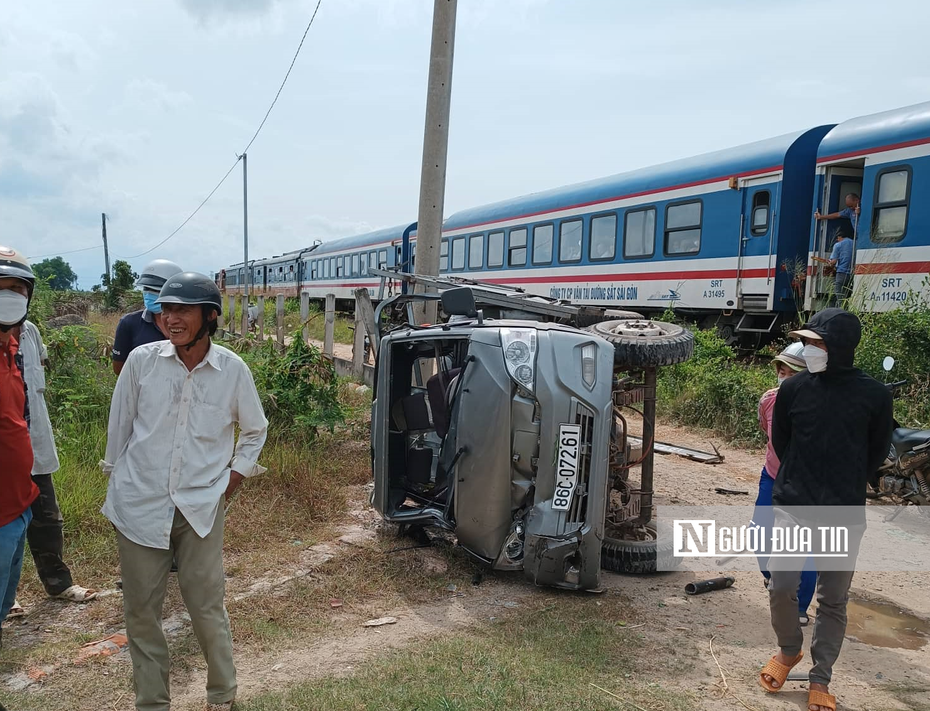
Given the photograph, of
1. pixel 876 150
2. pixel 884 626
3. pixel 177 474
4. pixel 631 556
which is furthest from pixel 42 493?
pixel 876 150

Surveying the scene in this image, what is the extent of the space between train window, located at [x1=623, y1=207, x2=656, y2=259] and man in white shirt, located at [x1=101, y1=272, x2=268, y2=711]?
36.3ft

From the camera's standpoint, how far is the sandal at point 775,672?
332 centimetres

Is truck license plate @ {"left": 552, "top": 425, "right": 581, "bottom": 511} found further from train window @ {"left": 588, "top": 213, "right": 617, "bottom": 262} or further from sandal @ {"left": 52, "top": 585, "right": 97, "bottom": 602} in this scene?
train window @ {"left": 588, "top": 213, "right": 617, "bottom": 262}

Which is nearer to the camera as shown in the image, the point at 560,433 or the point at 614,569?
the point at 560,433

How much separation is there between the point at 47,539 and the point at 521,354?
111 inches

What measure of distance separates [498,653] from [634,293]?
1072cm

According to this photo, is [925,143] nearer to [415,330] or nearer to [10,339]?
[415,330]

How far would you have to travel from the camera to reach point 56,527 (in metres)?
4.08

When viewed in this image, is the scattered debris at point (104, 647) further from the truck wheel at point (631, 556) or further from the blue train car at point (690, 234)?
the blue train car at point (690, 234)

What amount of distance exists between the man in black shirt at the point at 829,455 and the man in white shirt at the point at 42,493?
363 centimetres

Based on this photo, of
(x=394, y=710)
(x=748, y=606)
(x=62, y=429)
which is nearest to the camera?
(x=394, y=710)

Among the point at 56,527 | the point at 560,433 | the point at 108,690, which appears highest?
the point at 560,433

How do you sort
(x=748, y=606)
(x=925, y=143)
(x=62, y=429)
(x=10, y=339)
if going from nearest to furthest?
(x=10, y=339) → (x=748, y=606) → (x=62, y=429) → (x=925, y=143)

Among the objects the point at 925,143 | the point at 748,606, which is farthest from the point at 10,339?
the point at 925,143
